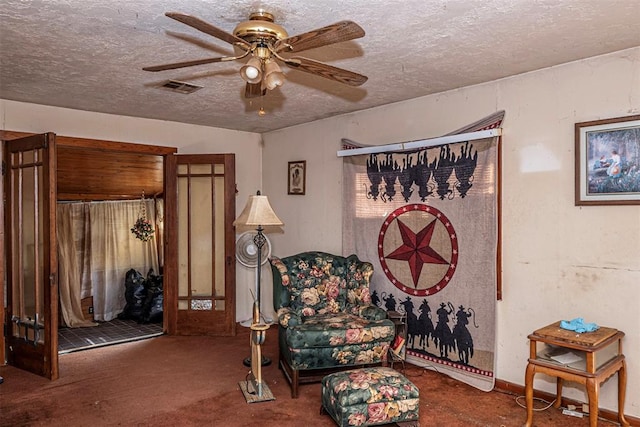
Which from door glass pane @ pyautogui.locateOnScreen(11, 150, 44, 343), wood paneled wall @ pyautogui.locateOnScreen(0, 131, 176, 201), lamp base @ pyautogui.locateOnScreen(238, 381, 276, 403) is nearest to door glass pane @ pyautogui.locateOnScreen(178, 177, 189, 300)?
wood paneled wall @ pyautogui.locateOnScreen(0, 131, 176, 201)

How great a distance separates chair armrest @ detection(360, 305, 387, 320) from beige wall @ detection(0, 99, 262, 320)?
2244 mm

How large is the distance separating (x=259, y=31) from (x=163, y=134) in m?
3.28

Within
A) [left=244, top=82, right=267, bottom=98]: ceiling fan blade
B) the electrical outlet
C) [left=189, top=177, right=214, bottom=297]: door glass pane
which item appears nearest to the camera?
[left=244, top=82, right=267, bottom=98]: ceiling fan blade

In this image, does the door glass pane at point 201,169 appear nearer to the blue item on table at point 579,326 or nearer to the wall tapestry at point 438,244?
the wall tapestry at point 438,244

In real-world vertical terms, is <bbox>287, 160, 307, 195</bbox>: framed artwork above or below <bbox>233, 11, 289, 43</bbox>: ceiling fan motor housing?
below

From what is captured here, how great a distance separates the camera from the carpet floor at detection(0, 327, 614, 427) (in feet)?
9.59

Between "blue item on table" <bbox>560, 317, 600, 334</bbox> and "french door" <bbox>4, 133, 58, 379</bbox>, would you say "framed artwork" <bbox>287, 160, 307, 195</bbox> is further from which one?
"blue item on table" <bbox>560, 317, 600, 334</bbox>

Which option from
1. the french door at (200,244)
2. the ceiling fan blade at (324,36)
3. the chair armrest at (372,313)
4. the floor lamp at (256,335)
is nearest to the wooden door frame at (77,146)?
the french door at (200,244)

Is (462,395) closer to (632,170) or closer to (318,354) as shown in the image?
(318,354)

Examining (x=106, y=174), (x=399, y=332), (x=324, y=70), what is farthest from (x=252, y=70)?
(x=106, y=174)

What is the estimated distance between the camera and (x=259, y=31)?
2061 millimetres

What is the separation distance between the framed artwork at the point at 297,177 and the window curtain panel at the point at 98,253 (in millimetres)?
2444

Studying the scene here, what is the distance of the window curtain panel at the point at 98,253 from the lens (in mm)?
5680

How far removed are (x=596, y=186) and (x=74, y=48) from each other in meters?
3.43
